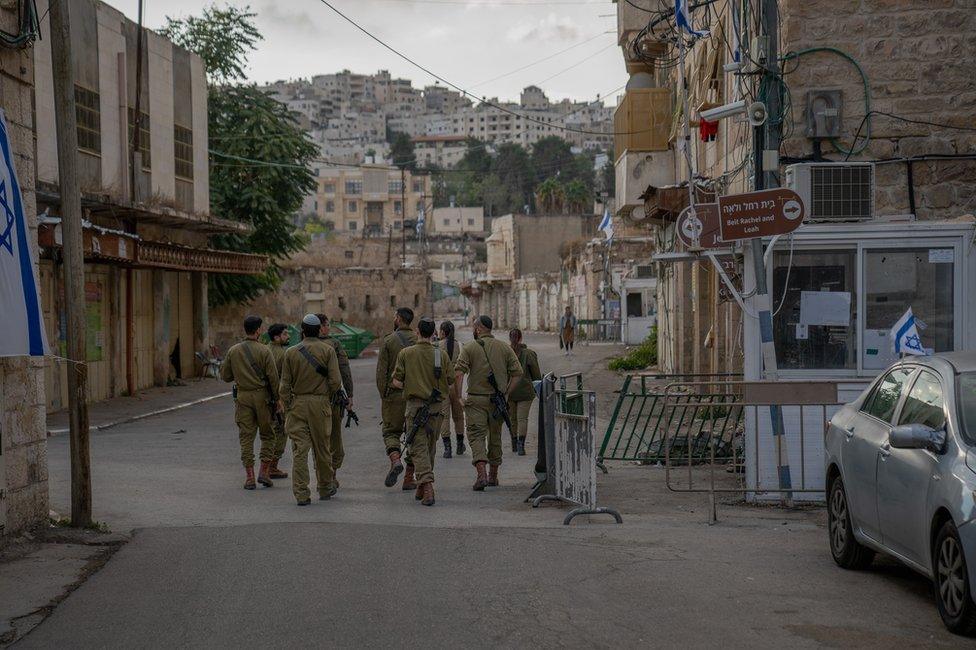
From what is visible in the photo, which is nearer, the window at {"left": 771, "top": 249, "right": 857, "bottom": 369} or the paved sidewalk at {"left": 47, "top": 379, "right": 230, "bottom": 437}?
the window at {"left": 771, "top": 249, "right": 857, "bottom": 369}

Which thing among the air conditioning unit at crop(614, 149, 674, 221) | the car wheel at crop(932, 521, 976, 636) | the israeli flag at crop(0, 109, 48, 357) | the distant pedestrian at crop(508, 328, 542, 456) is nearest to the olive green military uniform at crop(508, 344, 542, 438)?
the distant pedestrian at crop(508, 328, 542, 456)

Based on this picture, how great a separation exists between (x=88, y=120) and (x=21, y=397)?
675 inches

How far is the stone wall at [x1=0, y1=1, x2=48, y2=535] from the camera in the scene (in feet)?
29.2

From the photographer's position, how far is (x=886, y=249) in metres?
11.6

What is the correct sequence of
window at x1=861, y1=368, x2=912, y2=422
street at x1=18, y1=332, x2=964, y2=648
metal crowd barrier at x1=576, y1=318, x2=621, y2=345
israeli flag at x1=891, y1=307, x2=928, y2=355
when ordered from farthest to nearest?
metal crowd barrier at x1=576, y1=318, x2=621, y2=345 < israeli flag at x1=891, y1=307, x2=928, y2=355 < window at x1=861, y1=368, x2=912, y2=422 < street at x1=18, y1=332, x2=964, y2=648

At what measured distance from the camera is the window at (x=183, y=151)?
29552 mm

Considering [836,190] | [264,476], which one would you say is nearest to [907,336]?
[836,190]

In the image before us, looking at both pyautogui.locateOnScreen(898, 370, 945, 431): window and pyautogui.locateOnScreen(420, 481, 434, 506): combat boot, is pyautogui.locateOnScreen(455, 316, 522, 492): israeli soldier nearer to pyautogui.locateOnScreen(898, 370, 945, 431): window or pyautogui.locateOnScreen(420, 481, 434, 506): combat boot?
pyautogui.locateOnScreen(420, 481, 434, 506): combat boot

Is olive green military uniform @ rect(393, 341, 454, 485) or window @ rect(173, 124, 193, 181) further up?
window @ rect(173, 124, 193, 181)

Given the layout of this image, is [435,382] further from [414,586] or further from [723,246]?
[414,586]

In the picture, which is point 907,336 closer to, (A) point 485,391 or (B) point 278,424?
(A) point 485,391

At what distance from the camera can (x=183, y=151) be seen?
98.3 ft

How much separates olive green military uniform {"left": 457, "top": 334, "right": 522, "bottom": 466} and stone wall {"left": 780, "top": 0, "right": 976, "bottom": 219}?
3877mm

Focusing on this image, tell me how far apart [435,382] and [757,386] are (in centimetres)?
335
